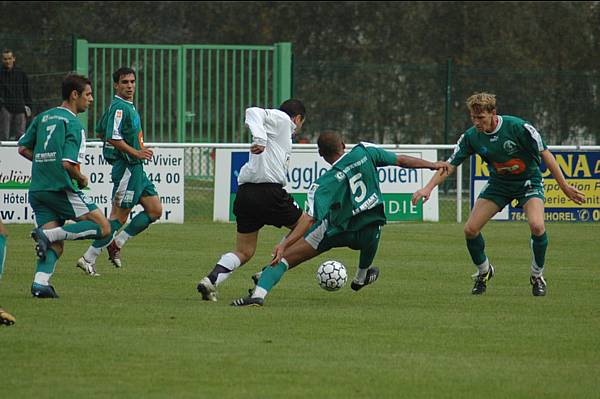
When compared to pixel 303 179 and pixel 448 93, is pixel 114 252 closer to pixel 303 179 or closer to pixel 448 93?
pixel 303 179

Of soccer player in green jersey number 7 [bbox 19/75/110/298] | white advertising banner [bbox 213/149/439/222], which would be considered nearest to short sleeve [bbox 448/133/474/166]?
soccer player in green jersey number 7 [bbox 19/75/110/298]

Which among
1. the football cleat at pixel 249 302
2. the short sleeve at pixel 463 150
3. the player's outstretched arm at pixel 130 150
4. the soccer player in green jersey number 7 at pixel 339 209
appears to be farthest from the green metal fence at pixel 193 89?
the football cleat at pixel 249 302

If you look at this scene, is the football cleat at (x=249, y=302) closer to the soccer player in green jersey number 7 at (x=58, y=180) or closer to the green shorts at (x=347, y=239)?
the green shorts at (x=347, y=239)

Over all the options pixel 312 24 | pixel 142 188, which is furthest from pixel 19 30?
pixel 142 188

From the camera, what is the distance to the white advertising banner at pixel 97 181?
19656 millimetres

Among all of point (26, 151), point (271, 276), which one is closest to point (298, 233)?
point (271, 276)

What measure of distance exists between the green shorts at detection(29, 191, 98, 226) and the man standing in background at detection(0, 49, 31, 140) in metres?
11.4

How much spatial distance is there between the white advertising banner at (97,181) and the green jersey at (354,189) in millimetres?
9037

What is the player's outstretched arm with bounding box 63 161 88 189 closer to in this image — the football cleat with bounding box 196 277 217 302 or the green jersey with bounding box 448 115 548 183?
the football cleat with bounding box 196 277 217 302

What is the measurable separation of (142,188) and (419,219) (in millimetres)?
8574

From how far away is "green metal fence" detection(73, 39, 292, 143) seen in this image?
25.5m

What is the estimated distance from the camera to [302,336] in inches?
357

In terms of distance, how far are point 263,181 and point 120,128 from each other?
275 cm

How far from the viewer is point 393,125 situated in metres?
29.2
